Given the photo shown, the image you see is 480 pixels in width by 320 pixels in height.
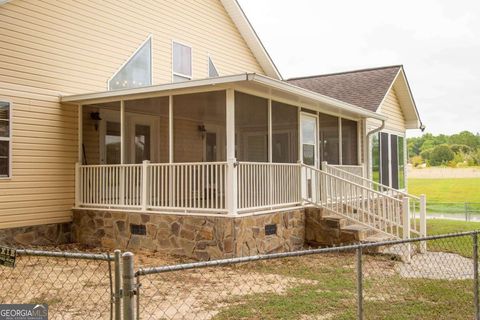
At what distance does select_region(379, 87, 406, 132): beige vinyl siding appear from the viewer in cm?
1643

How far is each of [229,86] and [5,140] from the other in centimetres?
463

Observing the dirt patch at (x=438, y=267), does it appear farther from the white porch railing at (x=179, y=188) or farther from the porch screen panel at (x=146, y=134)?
the porch screen panel at (x=146, y=134)

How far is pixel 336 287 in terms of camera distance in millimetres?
6672

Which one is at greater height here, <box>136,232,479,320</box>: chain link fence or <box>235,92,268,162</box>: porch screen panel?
<box>235,92,268,162</box>: porch screen panel

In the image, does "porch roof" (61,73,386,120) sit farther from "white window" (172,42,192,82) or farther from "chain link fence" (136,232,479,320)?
"white window" (172,42,192,82)

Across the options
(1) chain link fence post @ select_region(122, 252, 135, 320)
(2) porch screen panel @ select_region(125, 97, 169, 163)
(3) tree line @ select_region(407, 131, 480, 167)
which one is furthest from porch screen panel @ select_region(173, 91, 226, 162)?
(3) tree line @ select_region(407, 131, 480, 167)

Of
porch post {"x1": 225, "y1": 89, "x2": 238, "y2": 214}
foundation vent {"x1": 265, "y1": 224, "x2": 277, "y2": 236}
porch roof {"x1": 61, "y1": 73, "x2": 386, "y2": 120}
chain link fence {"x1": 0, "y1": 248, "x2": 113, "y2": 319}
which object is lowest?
chain link fence {"x1": 0, "y1": 248, "x2": 113, "y2": 319}

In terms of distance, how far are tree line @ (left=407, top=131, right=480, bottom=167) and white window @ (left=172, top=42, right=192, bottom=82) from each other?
53164 mm

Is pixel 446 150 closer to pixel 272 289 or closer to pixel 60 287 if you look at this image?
pixel 272 289

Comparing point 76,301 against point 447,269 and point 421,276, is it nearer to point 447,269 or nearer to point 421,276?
point 421,276

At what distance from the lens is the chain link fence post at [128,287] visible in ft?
9.18

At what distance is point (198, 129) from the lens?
14.2m

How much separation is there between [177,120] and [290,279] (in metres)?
7.27

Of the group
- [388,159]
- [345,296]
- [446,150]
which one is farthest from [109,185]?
[446,150]
